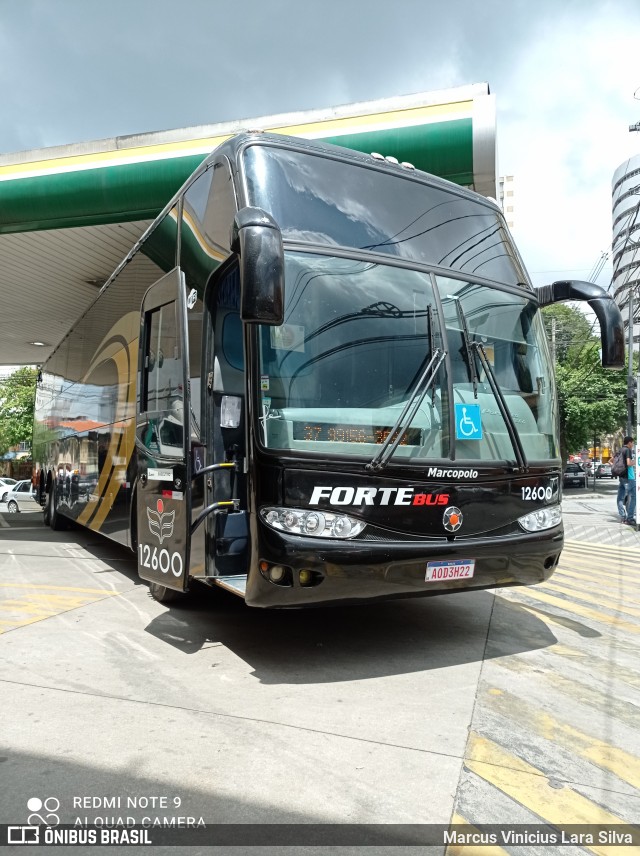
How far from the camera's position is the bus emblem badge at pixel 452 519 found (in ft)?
15.1

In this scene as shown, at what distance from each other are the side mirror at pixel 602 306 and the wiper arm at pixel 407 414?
1.47 m

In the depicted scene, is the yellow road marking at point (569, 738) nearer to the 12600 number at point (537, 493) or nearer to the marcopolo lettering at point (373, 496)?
the marcopolo lettering at point (373, 496)

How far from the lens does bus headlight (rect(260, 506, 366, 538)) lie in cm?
421

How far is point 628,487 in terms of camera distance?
16.2 m

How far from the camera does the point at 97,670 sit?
4.65 meters

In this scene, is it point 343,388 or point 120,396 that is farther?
point 120,396

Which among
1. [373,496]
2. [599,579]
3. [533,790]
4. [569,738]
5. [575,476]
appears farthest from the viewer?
[575,476]

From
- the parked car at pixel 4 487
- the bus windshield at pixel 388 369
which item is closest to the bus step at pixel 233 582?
the bus windshield at pixel 388 369

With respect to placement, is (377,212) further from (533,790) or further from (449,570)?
(533,790)

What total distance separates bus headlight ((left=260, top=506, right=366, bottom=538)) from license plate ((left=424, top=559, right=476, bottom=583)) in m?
0.65

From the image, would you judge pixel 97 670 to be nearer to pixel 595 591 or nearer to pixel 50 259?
pixel 595 591

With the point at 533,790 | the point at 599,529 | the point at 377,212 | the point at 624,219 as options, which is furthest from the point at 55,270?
the point at 624,219

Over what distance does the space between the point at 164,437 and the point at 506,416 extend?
102 inches

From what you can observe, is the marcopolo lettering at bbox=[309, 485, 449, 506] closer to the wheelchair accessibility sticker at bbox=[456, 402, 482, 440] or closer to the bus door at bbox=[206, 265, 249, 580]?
the wheelchair accessibility sticker at bbox=[456, 402, 482, 440]
